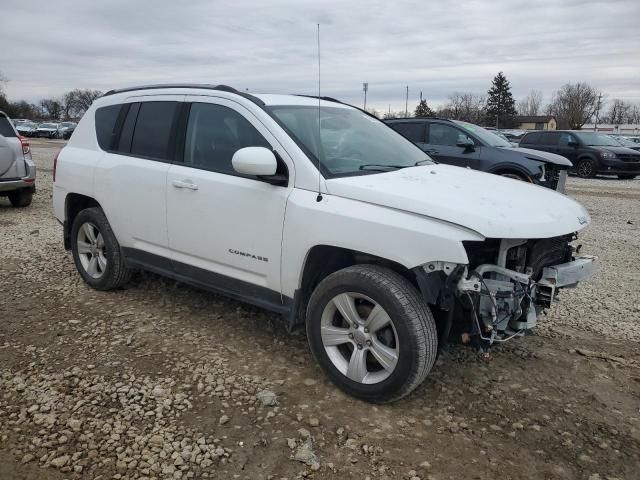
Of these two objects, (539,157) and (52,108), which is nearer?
(539,157)

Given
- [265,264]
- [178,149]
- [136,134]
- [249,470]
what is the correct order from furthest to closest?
[136,134], [178,149], [265,264], [249,470]

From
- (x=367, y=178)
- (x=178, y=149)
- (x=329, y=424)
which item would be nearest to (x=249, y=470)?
(x=329, y=424)

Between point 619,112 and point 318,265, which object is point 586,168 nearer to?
point 318,265

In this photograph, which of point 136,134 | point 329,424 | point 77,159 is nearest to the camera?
point 329,424

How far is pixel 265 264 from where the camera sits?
3.66 metres

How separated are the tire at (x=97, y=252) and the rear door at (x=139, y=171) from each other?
0.15 meters

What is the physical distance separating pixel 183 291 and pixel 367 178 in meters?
2.55

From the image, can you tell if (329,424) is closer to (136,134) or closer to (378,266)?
(378,266)

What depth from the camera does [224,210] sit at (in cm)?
381

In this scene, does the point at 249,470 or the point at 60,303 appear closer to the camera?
the point at 249,470

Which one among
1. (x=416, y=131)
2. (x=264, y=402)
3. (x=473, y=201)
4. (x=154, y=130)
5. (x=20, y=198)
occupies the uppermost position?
(x=416, y=131)

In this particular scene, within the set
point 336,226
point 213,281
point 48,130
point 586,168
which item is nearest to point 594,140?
point 586,168

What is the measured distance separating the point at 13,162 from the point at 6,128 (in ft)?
2.15

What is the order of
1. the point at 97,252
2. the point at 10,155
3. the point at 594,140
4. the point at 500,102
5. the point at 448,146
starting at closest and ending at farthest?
the point at 97,252, the point at 10,155, the point at 448,146, the point at 594,140, the point at 500,102
